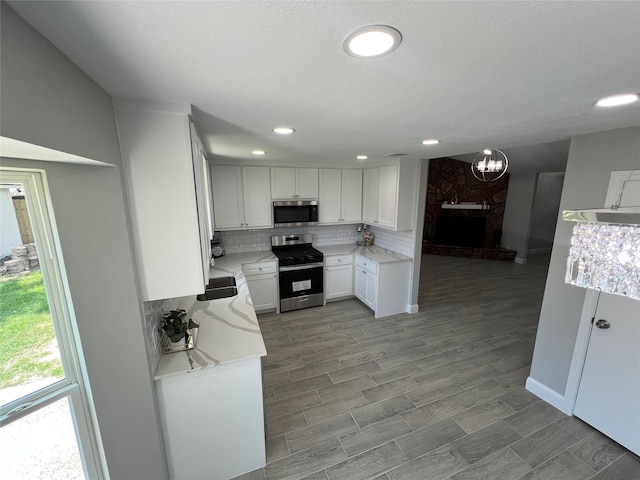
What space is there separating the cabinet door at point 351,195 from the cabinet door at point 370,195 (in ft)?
0.24

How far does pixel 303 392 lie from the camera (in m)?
2.50

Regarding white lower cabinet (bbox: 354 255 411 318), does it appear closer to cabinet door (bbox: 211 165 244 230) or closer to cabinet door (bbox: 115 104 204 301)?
cabinet door (bbox: 211 165 244 230)

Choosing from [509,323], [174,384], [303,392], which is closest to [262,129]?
[174,384]

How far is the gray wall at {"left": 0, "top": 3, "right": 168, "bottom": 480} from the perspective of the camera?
0.75m

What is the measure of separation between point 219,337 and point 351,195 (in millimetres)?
3224

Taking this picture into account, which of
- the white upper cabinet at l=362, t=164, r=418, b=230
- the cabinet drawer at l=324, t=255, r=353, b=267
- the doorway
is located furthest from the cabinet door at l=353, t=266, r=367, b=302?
the doorway

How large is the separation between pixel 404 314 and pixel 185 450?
129 inches

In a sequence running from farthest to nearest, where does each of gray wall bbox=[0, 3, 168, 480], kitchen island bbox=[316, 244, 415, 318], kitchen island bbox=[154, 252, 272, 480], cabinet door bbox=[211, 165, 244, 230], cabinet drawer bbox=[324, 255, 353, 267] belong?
1. cabinet drawer bbox=[324, 255, 353, 267]
2. kitchen island bbox=[316, 244, 415, 318]
3. cabinet door bbox=[211, 165, 244, 230]
4. kitchen island bbox=[154, 252, 272, 480]
5. gray wall bbox=[0, 3, 168, 480]

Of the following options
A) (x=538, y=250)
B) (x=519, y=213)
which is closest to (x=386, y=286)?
(x=519, y=213)

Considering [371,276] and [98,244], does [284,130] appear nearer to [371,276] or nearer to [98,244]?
[98,244]

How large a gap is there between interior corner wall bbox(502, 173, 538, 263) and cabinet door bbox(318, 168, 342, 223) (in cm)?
591

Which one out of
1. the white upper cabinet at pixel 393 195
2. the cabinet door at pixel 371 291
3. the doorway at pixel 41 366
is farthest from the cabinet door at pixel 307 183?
the doorway at pixel 41 366

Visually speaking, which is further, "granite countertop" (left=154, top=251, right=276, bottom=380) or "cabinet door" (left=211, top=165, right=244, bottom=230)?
"cabinet door" (left=211, top=165, right=244, bottom=230)

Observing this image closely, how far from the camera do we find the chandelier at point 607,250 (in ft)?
3.33
